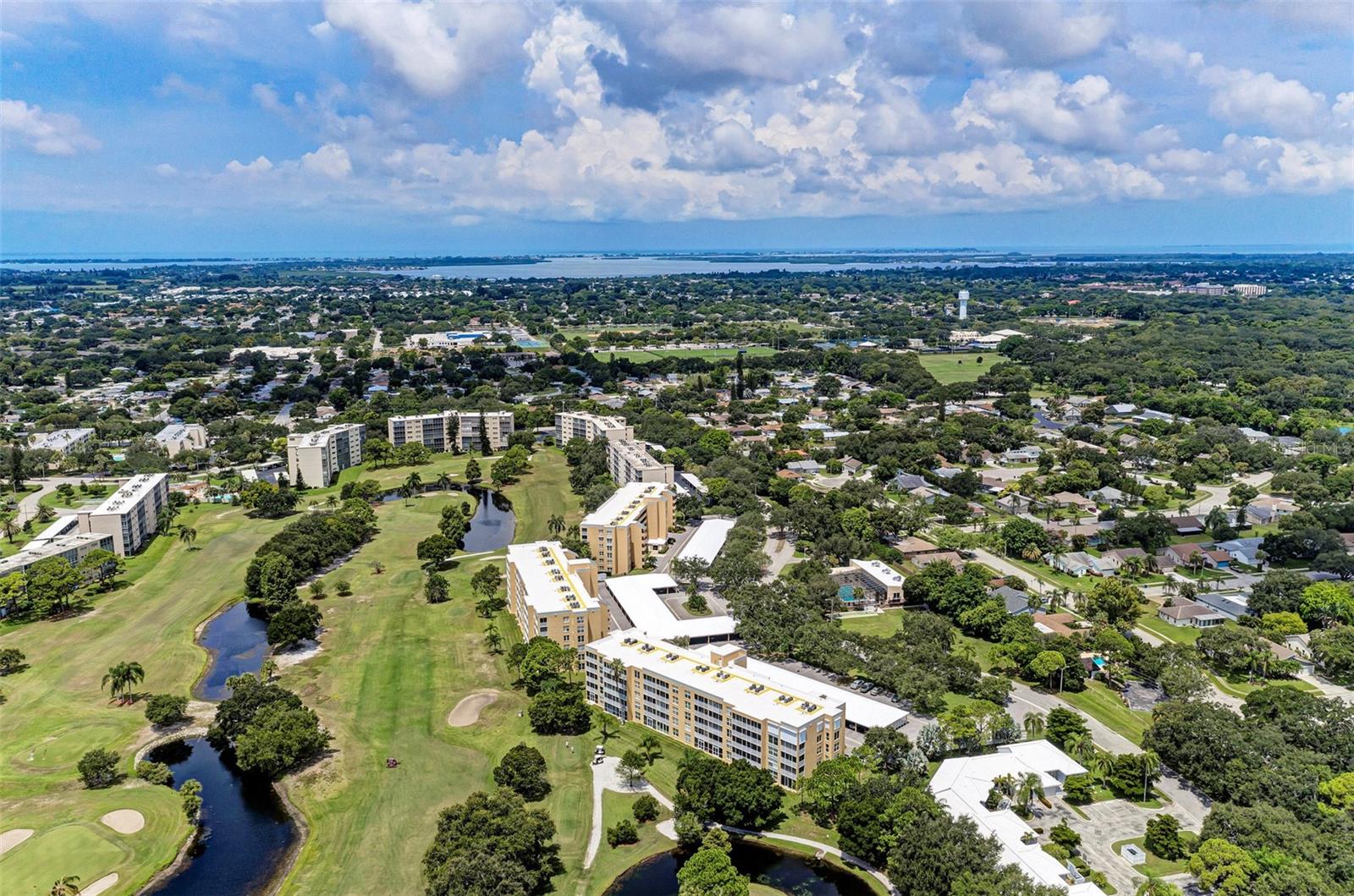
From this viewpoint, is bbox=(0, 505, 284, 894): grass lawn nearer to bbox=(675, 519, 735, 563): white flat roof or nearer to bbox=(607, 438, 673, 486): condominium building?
bbox=(607, 438, 673, 486): condominium building

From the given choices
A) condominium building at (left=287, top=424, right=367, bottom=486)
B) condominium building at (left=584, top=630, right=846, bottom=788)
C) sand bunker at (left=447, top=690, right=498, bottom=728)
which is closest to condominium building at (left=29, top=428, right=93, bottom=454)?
condominium building at (left=287, top=424, right=367, bottom=486)

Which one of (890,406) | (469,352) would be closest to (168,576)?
(890,406)

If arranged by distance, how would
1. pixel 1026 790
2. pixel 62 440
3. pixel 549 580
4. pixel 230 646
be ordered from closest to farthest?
1. pixel 1026 790
2. pixel 549 580
3. pixel 230 646
4. pixel 62 440

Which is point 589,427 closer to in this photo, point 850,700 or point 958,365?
point 850,700

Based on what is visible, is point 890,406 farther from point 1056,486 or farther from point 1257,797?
point 1257,797

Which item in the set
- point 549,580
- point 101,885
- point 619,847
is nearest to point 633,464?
point 549,580
